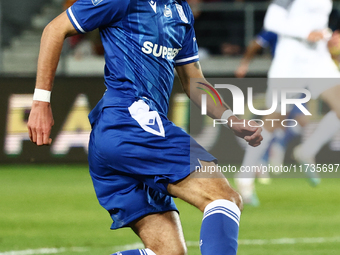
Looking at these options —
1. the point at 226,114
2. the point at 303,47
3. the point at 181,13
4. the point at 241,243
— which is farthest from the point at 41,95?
the point at 303,47

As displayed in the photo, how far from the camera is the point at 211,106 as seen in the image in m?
3.25

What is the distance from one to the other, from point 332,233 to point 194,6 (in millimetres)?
7212

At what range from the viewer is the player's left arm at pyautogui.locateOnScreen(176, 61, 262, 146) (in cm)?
285

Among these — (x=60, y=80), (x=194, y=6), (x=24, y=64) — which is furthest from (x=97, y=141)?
(x=194, y=6)

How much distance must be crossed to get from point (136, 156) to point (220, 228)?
0.50 meters

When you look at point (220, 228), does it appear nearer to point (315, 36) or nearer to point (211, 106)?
point (211, 106)

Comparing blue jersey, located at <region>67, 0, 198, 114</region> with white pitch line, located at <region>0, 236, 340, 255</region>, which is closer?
blue jersey, located at <region>67, 0, 198, 114</region>

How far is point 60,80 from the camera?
383 inches

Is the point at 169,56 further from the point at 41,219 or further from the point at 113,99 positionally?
the point at 41,219

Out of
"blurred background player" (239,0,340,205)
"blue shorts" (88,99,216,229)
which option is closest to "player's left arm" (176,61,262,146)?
"blue shorts" (88,99,216,229)

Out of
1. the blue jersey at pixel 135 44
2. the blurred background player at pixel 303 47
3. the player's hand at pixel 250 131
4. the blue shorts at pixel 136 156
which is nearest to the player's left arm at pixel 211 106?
the player's hand at pixel 250 131

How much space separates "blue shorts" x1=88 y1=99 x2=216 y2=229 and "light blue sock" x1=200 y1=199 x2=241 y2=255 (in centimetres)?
21

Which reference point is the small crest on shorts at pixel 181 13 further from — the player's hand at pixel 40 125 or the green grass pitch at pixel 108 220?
the green grass pitch at pixel 108 220

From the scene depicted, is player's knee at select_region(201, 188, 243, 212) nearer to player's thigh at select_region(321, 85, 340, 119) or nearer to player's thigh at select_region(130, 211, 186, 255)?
player's thigh at select_region(130, 211, 186, 255)
